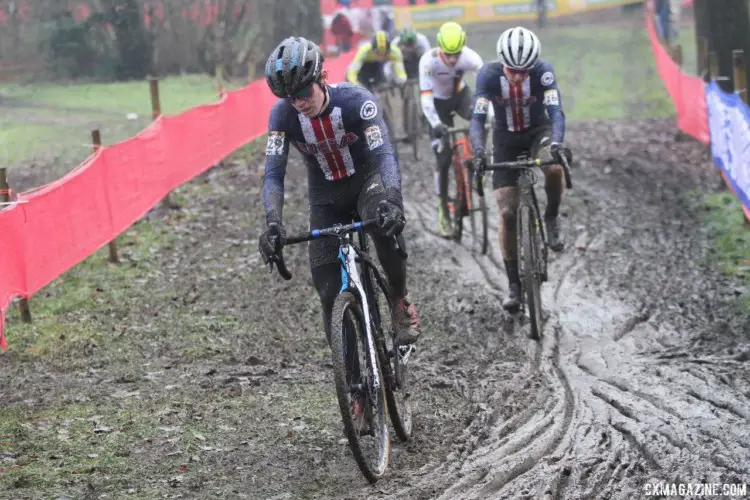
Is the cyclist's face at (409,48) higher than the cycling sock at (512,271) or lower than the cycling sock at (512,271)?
higher

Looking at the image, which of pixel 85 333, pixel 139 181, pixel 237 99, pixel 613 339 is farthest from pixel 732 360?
pixel 237 99

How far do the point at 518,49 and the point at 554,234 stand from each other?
1.80 metres

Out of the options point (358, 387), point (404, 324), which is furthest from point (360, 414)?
point (404, 324)

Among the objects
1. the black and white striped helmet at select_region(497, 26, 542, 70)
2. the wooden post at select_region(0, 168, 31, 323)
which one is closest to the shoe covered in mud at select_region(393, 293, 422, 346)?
the black and white striped helmet at select_region(497, 26, 542, 70)

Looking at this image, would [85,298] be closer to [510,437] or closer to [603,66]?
[510,437]

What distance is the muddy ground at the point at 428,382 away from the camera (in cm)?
579

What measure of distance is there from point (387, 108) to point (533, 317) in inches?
320

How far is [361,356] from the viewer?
19.1 feet

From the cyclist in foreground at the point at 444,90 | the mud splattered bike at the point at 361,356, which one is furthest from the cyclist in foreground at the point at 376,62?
the mud splattered bike at the point at 361,356

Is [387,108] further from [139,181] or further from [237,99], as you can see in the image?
[139,181]

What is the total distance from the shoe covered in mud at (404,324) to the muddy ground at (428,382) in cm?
60

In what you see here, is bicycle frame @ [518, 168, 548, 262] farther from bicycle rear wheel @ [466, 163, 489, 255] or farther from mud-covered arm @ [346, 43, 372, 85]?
mud-covered arm @ [346, 43, 372, 85]

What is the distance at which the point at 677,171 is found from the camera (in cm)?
1531

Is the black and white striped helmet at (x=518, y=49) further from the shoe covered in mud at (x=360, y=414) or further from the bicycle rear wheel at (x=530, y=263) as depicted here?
the shoe covered in mud at (x=360, y=414)
